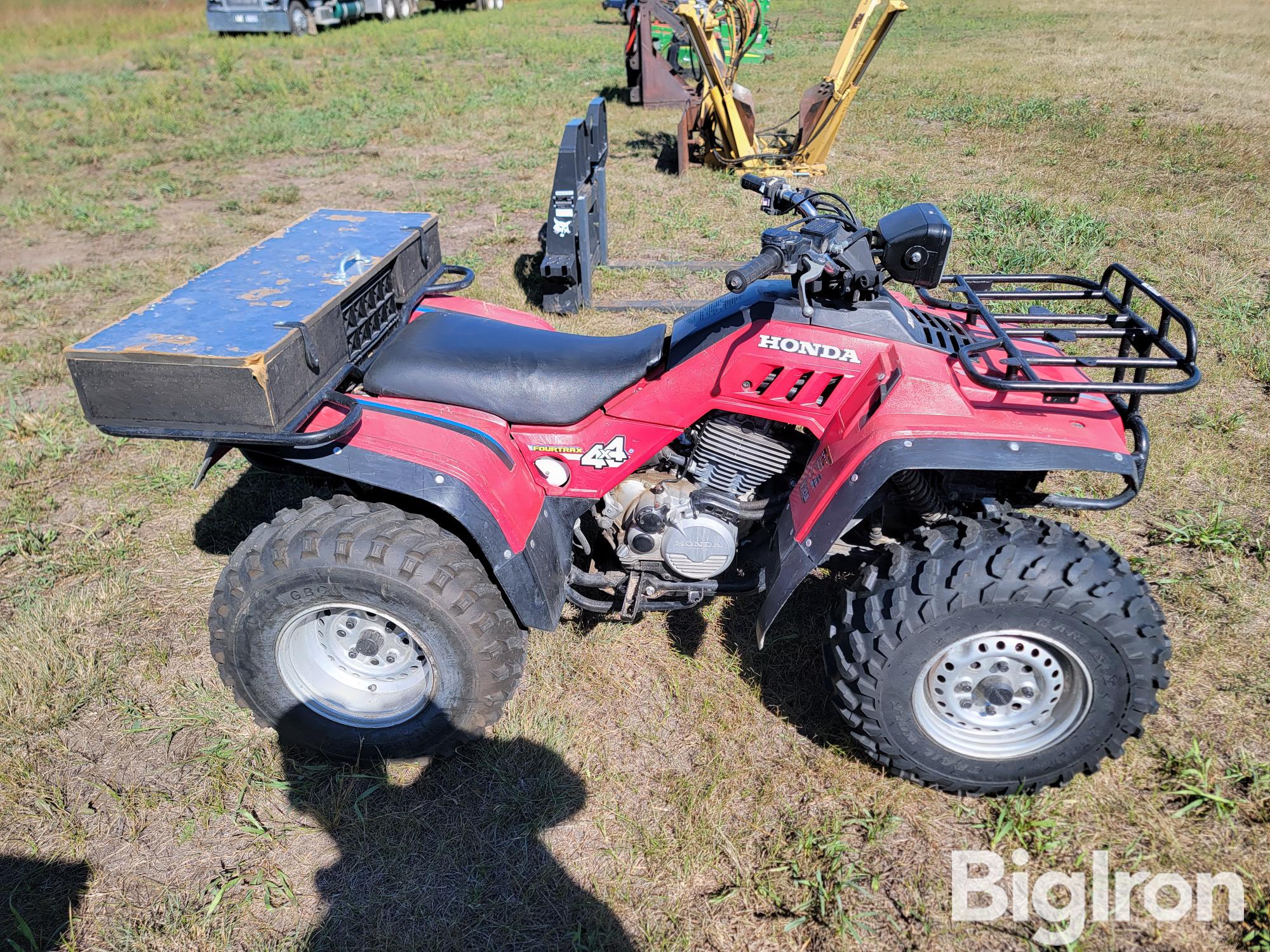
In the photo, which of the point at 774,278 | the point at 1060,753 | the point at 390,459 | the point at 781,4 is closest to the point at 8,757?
the point at 390,459

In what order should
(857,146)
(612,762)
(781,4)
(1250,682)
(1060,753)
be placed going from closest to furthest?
(1060,753), (612,762), (1250,682), (857,146), (781,4)

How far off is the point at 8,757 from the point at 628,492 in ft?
8.09

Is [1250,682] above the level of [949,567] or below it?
below

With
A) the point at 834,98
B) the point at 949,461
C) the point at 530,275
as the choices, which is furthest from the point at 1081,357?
the point at 834,98

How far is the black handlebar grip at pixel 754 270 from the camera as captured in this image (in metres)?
2.31

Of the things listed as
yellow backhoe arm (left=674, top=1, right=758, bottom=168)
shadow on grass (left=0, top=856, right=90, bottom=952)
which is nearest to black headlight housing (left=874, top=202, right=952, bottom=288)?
shadow on grass (left=0, top=856, right=90, bottom=952)

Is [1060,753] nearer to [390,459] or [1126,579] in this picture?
[1126,579]

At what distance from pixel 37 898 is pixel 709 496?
8.28 feet

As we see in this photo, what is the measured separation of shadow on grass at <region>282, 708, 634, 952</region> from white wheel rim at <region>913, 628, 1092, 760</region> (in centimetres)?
124

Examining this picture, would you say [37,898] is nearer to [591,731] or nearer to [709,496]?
[591,731]

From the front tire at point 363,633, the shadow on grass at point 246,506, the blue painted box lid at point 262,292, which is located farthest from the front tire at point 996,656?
the shadow on grass at point 246,506

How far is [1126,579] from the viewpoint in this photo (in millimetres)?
2496

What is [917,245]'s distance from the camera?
2570 mm

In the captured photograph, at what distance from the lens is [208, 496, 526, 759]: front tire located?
Result: 265 centimetres
